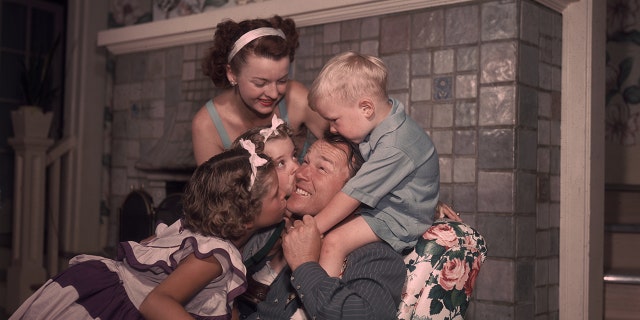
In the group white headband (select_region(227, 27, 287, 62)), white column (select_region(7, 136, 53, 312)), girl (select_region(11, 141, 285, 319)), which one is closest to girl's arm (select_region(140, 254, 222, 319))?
girl (select_region(11, 141, 285, 319))

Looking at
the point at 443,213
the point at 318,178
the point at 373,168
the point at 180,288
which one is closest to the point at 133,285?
the point at 180,288

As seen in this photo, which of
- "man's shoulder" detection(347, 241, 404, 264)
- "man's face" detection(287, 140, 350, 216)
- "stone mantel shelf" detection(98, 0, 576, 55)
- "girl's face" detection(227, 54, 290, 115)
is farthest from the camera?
"stone mantel shelf" detection(98, 0, 576, 55)

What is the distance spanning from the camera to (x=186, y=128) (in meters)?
4.48

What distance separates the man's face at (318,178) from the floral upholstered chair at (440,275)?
30 cm

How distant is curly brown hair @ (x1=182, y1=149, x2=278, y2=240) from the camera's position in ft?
6.20

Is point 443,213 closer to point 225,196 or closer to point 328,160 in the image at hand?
point 328,160

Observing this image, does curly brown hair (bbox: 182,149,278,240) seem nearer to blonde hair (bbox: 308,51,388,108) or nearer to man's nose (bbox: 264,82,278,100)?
blonde hair (bbox: 308,51,388,108)

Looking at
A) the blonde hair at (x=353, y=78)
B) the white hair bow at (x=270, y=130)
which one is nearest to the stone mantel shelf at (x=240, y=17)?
the blonde hair at (x=353, y=78)

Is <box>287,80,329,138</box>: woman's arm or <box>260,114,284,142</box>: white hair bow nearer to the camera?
<box>260,114,284,142</box>: white hair bow

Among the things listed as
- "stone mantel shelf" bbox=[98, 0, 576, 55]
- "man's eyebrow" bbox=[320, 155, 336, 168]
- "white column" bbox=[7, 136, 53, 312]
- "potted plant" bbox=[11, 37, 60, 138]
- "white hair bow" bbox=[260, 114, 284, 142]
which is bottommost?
"white column" bbox=[7, 136, 53, 312]

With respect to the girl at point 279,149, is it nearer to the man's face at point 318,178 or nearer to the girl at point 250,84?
the man's face at point 318,178

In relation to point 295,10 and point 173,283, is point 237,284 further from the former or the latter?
point 295,10

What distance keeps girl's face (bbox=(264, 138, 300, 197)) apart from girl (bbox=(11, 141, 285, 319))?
4 cm

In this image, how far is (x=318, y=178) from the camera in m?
1.99
